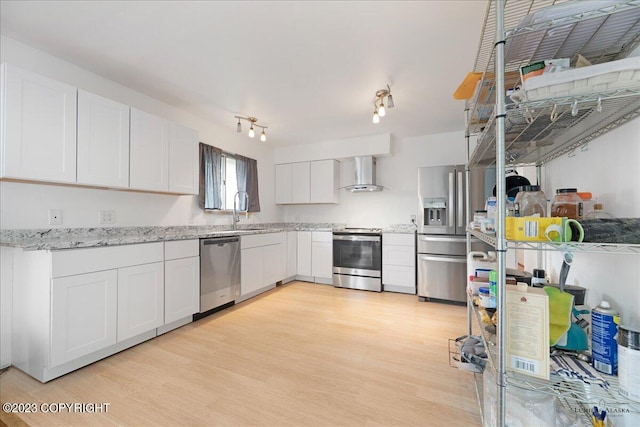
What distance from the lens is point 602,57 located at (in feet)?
3.51

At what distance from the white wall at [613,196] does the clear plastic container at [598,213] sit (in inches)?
2.1

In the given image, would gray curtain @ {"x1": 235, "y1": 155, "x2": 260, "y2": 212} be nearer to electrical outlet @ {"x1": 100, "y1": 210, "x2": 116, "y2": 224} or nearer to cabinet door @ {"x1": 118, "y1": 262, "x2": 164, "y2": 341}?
electrical outlet @ {"x1": 100, "y1": 210, "x2": 116, "y2": 224}

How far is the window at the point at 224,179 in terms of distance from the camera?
3.59 metres

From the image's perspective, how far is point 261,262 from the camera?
376 centimetres

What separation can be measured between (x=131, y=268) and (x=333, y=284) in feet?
9.29

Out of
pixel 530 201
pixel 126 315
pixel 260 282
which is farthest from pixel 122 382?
pixel 530 201

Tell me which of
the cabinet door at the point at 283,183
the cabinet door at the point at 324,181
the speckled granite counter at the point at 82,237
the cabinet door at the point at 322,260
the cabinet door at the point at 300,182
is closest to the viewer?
the speckled granite counter at the point at 82,237

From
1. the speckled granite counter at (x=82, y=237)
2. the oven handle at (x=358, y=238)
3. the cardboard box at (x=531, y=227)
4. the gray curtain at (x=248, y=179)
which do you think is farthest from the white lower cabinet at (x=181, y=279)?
the cardboard box at (x=531, y=227)

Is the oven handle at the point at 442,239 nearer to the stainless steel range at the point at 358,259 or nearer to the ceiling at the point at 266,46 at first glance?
the stainless steel range at the point at 358,259

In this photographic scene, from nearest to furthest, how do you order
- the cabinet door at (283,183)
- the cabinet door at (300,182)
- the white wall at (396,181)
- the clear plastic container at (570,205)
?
1. the clear plastic container at (570,205)
2. the white wall at (396,181)
3. the cabinet door at (300,182)
4. the cabinet door at (283,183)

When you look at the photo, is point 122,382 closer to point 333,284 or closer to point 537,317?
point 537,317

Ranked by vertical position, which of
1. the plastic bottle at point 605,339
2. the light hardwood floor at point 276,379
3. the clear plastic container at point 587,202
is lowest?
the light hardwood floor at point 276,379

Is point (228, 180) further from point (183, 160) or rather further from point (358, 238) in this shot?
point (358, 238)

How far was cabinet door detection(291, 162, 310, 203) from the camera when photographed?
4793 millimetres
